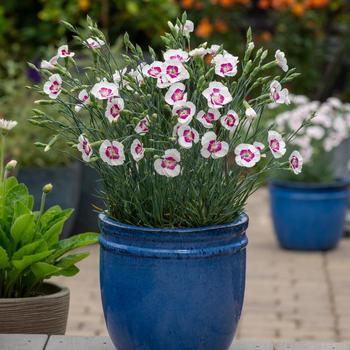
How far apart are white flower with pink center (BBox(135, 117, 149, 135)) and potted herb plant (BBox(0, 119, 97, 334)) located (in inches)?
18.2

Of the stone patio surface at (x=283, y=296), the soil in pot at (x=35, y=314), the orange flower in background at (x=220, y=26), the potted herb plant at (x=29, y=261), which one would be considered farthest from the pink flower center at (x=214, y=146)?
the orange flower in background at (x=220, y=26)

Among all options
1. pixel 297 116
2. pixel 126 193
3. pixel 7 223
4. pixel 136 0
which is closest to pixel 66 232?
pixel 297 116

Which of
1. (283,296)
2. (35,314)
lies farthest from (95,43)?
(283,296)

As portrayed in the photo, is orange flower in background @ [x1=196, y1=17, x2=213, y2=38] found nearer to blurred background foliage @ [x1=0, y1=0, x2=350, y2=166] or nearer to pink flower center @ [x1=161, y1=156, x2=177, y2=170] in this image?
blurred background foliage @ [x1=0, y1=0, x2=350, y2=166]

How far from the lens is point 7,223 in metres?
2.83

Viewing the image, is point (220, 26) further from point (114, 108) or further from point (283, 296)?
point (114, 108)

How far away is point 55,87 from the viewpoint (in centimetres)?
246

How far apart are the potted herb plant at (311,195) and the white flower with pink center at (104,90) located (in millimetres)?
3682

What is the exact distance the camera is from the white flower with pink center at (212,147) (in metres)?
2.34

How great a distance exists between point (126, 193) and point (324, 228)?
3.74 meters

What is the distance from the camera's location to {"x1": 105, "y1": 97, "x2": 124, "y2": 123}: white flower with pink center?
7.78 feet

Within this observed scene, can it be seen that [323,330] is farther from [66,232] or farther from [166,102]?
[166,102]

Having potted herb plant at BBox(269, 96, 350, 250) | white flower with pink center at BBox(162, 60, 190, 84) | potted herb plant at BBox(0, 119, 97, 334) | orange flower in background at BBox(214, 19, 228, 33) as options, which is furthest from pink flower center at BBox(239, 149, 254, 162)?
orange flower in background at BBox(214, 19, 228, 33)

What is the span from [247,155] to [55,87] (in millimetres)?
500
